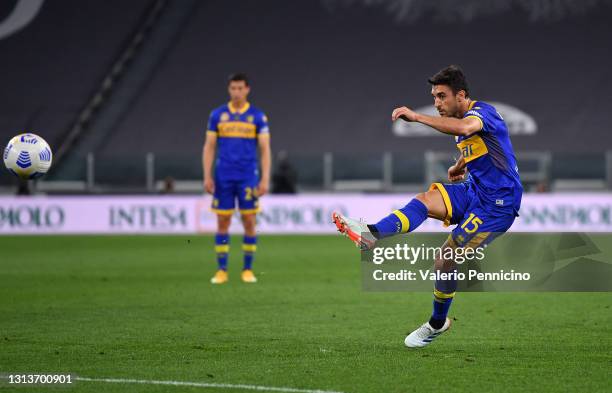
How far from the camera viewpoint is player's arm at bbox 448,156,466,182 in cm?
719

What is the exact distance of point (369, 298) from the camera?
10.3 meters

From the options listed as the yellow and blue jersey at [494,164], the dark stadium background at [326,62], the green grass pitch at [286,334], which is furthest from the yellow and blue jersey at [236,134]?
the dark stadium background at [326,62]

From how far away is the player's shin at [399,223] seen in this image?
21.9ft

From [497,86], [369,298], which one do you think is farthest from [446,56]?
[369,298]

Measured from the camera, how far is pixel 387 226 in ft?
21.9

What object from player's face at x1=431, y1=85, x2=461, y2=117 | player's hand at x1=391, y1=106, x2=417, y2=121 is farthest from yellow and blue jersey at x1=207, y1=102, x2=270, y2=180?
player's hand at x1=391, y1=106, x2=417, y2=121

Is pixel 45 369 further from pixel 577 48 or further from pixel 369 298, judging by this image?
pixel 577 48

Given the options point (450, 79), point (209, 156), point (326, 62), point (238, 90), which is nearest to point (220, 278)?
point (209, 156)

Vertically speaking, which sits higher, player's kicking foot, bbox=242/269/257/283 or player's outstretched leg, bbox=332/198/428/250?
player's outstretched leg, bbox=332/198/428/250

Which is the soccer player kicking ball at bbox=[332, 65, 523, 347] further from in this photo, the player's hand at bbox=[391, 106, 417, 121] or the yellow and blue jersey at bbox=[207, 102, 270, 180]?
the yellow and blue jersey at bbox=[207, 102, 270, 180]

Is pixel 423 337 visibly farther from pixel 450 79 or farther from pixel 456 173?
pixel 450 79

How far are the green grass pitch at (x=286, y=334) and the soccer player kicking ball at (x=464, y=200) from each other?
0.74 metres

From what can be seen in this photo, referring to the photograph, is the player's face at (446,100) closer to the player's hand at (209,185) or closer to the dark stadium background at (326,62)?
the player's hand at (209,185)

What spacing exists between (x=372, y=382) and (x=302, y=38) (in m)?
30.6
